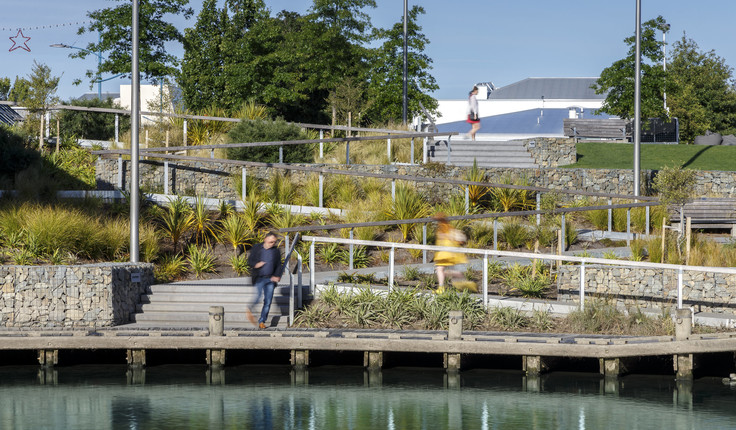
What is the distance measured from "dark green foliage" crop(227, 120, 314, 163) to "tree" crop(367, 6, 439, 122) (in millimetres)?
7527

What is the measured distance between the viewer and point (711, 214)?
22.1 metres

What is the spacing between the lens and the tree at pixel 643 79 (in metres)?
33.5

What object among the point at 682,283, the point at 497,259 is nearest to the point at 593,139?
the point at 497,259

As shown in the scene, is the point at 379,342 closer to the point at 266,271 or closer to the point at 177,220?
the point at 266,271

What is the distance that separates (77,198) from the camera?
21469 mm

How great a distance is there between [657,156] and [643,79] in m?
3.02

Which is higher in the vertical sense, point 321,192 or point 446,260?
point 321,192

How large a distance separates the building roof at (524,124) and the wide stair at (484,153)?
1664 cm

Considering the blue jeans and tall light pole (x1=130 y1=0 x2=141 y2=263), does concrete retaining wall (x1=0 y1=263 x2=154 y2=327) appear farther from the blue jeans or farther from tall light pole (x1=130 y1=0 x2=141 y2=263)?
the blue jeans

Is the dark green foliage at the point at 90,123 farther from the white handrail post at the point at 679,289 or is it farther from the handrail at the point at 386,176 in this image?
the white handrail post at the point at 679,289

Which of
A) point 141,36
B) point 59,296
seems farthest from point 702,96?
point 59,296

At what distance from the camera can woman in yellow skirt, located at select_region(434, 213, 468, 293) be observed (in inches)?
655

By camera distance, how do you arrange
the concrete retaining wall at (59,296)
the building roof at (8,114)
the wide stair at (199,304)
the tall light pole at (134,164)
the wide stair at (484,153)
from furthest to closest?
the building roof at (8,114), the wide stair at (484,153), the tall light pole at (134,164), the wide stair at (199,304), the concrete retaining wall at (59,296)

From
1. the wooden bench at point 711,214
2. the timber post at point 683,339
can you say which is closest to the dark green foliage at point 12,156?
the wooden bench at point 711,214
